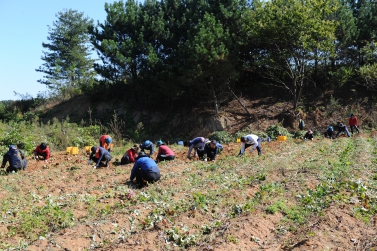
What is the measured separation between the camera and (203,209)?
764 centimetres

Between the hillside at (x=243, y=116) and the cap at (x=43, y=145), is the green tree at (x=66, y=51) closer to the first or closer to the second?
the hillside at (x=243, y=116)

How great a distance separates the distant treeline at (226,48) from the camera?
914 inches

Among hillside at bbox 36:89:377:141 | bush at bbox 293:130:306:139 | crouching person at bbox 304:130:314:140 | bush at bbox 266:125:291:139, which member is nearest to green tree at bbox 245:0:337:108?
hillside at bbox 36:89:377:141

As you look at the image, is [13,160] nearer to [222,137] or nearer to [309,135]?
[222,137]

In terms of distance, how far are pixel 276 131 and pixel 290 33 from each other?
584 centimetres

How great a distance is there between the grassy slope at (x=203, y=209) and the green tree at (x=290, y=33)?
12.5 m

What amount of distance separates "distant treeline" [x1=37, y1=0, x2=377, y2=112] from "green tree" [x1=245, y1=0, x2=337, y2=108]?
58 mm

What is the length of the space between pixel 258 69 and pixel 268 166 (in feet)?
53.3

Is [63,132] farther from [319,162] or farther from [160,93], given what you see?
[319,162]

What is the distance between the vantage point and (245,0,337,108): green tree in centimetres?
2256

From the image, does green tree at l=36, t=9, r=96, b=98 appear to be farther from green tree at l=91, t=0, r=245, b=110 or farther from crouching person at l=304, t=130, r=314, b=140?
crouching person at l=304, t=130, r=314, b=140

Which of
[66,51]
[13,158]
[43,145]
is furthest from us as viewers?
[66,51]

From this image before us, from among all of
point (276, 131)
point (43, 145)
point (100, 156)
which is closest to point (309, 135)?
point (276, 131)

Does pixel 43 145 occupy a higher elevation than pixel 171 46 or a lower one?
lower
